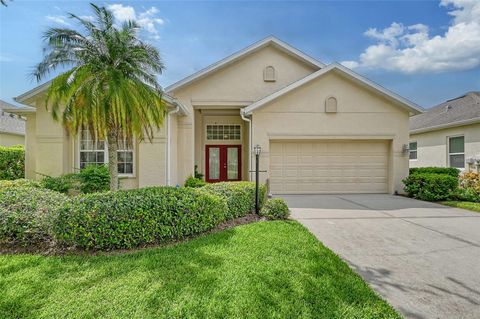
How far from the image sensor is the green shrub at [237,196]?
6.16 metres

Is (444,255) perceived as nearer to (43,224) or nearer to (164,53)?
(43,224)

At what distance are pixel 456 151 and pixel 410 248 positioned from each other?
1246 cm

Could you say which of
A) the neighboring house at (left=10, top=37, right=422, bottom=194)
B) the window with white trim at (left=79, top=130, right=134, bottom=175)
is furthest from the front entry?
the window with white trim at (left=79, top=130, right=134, bottom=175)

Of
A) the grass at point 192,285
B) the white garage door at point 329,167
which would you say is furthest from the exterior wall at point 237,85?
the grass at point 192,285

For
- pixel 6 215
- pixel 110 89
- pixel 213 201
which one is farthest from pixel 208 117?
pixel 6 215

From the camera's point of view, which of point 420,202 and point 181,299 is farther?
point 420,202

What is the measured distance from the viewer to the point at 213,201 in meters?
5.32

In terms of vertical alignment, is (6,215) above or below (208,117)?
below

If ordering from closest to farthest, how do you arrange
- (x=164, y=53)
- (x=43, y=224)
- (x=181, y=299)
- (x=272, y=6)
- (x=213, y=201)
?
(x=181, y=299) < (x=43, y=224) < (x=213, y=201) < (x=164, y=53) < (x=272, y=6)

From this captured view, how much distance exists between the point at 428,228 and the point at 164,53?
29.0 feet

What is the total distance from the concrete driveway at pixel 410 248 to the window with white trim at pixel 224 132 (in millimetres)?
6822

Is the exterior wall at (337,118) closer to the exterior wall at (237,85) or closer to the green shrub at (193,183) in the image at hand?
the exterior wall at (237,85)

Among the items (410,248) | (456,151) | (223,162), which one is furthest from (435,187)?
(223,162)

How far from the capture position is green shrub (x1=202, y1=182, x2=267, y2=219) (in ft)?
20.2
